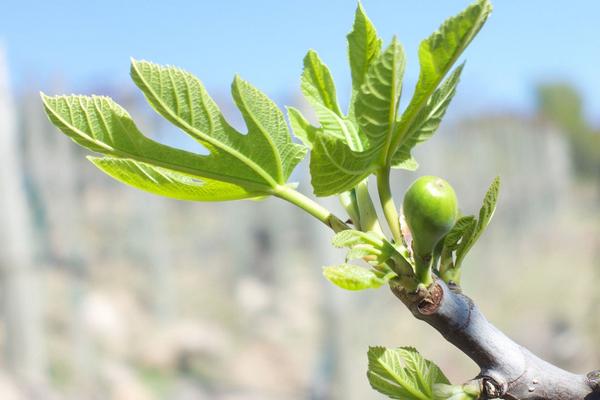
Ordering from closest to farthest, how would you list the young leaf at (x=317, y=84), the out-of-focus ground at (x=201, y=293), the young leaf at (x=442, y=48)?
the young leaf at (x=442, y=48), the young leaf at (x=317, y=84), the out-of-focus ground at (x=201, y=293)

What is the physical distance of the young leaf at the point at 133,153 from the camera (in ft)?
1.35

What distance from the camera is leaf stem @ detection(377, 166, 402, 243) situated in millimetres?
415

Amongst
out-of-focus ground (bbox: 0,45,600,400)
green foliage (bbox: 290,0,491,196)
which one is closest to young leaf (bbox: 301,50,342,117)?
green foliage (bbox: 290,0,491,196)

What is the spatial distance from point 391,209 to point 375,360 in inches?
3.9

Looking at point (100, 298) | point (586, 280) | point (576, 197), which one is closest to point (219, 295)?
point (100, 298)

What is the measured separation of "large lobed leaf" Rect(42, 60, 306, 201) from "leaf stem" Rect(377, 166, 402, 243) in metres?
0.06

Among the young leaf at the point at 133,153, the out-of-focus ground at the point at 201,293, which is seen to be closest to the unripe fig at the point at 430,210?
the young leaf at the point at 133,153

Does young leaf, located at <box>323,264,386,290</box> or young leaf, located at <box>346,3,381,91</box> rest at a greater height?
young leaf, located at <box>346,3,381,91</box>

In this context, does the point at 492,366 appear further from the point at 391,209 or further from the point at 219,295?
the point at 219,295

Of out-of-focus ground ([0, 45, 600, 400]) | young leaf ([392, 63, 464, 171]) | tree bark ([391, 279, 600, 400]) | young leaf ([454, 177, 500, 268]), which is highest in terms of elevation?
out-of-focus ground ([0, 45, 600, 400])

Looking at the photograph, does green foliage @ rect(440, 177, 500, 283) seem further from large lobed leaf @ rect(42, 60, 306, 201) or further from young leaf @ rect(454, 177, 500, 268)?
large lobed leaf @ rect(42, 60, 306, 201)

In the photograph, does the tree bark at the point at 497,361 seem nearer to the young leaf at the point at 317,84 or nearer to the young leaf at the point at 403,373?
the young leaf at the point at 403,373

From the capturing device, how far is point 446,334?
15.9 inches

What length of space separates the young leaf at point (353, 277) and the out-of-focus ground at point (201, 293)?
11.5 feet
